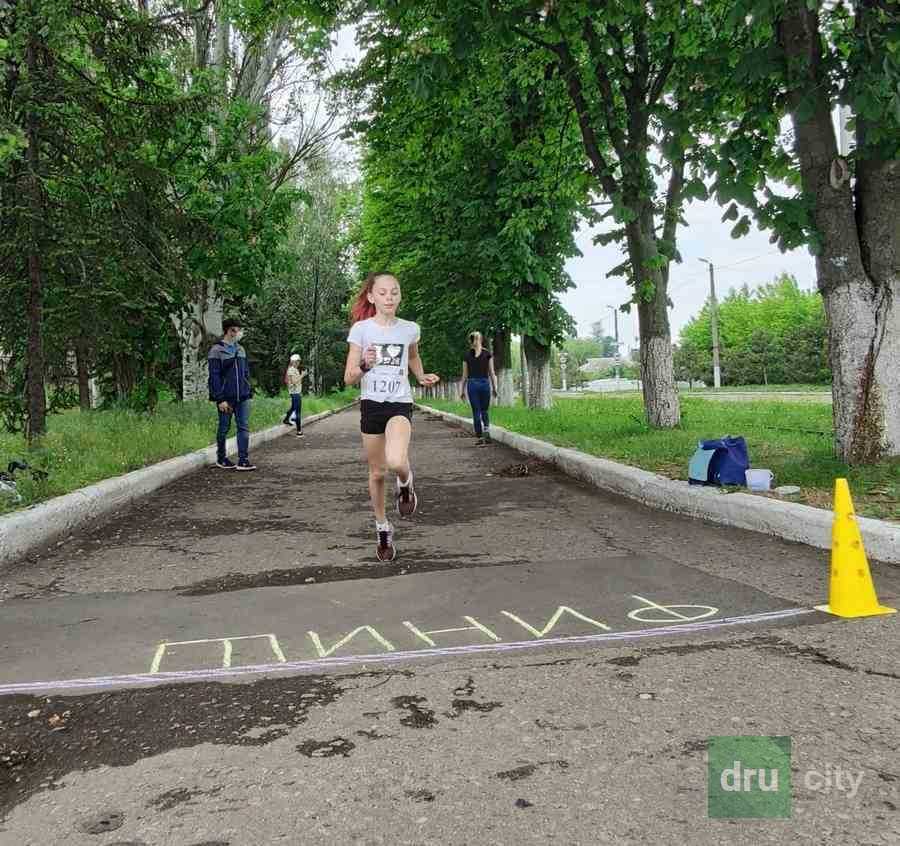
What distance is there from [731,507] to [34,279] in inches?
369

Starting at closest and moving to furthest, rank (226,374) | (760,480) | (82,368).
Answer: (760,480) < (226,374) < (82,368)

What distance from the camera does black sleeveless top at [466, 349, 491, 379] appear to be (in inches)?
600

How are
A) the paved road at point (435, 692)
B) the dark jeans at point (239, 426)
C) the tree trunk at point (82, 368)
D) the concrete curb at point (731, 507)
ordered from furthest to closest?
the dark jeans at point (239, 426)
the tree trunk at point (82, 368)
the concrete curb at point (731, 507)
the paved road at point (435, 692)

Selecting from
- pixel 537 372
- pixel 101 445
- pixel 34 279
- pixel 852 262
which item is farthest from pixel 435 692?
pixel 537 372

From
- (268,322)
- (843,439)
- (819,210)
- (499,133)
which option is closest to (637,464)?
(843,439)

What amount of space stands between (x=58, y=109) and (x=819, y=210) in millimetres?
9621

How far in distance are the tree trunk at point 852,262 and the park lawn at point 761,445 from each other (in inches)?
18.7

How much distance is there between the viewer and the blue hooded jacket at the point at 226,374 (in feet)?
39.1

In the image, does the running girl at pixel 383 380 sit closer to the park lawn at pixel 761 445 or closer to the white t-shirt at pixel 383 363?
the white t-shirt at pixel 383 363

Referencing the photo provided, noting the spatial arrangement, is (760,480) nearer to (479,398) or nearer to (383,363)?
(383,363)

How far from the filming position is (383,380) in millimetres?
5781

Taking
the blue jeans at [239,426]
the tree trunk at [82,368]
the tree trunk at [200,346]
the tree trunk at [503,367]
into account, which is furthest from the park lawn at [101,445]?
the tree trunk at [503,367]

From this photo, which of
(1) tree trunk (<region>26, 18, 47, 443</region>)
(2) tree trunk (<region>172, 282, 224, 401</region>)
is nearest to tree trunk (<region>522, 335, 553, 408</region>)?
(2) tree trunk (<region>172, 282, 224, 401</region>)

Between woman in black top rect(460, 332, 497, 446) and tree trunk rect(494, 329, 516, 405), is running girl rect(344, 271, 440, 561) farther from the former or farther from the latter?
tree trunk rect(494, 329, 516, 405)
